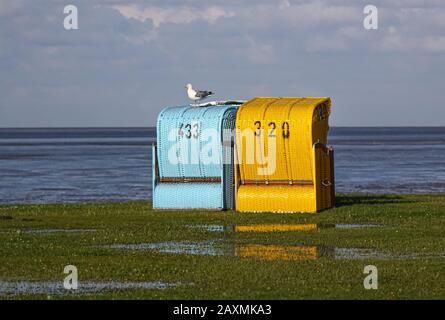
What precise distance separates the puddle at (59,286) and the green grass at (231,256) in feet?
1.22

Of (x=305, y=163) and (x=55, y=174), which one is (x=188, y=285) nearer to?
(x=305, y=163)

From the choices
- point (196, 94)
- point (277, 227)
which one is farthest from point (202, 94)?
point (277, 227)

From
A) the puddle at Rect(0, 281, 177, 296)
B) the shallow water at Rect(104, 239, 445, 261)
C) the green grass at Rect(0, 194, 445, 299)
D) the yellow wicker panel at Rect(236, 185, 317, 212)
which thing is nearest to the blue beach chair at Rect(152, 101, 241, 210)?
the yellow wicker panel at Rect(236, 185, 317, 212)

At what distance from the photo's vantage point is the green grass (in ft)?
65.7

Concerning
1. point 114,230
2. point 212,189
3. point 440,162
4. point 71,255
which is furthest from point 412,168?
point 71,255

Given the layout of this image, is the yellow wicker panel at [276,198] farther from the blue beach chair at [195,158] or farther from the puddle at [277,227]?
the puddle at [277,227]

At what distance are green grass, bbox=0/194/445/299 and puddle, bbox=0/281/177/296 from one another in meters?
0.37

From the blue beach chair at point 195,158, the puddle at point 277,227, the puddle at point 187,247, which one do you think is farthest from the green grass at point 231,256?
the blue beach chair at point 195,158

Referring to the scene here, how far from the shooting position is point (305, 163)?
34375 millimetres

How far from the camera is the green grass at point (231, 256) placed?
20.0 meters

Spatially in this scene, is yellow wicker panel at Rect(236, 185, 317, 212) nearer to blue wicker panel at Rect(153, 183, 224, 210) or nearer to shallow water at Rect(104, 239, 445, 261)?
blue wicker panel at Rect(153, 183, 224, 210)

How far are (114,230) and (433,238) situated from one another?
7.94 meters

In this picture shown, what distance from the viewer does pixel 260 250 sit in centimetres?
2548

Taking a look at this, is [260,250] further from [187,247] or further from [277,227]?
[277,227]
